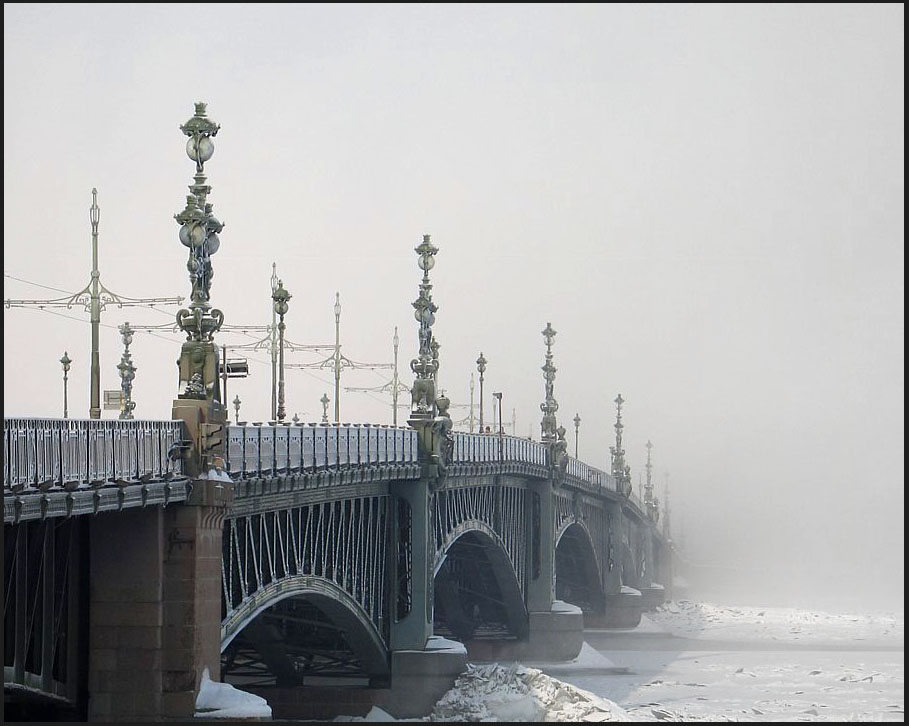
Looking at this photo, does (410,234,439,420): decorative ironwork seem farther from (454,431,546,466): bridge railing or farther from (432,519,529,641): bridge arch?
(432,519,529,641): bridge arch

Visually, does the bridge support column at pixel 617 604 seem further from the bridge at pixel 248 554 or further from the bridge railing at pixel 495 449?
the bridge at pixel 248 554

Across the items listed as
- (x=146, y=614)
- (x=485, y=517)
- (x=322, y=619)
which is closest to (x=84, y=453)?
(x=146, y=614)

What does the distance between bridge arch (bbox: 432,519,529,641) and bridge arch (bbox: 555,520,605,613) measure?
27081 millimetres

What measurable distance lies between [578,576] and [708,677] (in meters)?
29.7

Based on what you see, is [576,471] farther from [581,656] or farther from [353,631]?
[353,631]

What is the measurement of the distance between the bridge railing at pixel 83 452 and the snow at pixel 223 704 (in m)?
4.33

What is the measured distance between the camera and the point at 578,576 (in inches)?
4589

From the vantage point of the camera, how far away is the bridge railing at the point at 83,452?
91.0 feet

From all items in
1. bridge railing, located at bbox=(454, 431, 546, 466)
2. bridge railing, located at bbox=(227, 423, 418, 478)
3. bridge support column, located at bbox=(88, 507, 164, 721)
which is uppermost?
bridge railing, located at bbox=(454, 431, 546, 466)

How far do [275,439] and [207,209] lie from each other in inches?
348

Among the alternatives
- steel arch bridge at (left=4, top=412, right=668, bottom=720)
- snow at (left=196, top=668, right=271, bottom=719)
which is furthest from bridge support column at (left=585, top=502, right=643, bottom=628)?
snow at (left=196, top=668, right=271, bottom=719)

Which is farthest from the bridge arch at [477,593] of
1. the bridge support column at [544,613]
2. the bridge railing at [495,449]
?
the bridge railing at [495,449]

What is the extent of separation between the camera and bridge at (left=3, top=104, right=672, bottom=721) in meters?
31.4

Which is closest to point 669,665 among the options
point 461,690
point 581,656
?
point 581,656
